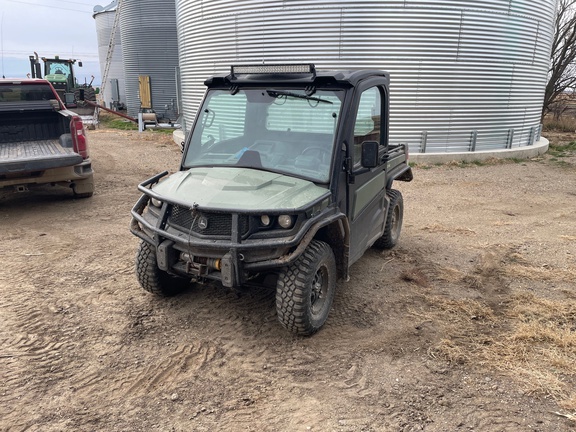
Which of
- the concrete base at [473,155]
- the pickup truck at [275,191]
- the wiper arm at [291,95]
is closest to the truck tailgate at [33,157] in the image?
the pickup truck at [275,191]

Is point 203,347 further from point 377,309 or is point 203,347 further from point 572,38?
point 572,38

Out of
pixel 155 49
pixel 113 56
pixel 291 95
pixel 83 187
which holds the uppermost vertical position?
pixel 113 56

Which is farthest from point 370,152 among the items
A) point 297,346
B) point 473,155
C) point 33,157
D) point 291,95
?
point 473,155

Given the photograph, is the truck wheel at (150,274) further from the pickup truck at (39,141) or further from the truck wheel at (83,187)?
the truck wheel at (83,187)

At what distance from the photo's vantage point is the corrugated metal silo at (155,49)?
21484 mm

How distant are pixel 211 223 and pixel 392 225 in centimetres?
312

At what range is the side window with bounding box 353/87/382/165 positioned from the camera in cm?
426

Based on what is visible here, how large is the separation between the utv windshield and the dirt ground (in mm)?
1344

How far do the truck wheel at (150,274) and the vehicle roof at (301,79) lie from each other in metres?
1.71

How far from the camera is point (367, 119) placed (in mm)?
4551

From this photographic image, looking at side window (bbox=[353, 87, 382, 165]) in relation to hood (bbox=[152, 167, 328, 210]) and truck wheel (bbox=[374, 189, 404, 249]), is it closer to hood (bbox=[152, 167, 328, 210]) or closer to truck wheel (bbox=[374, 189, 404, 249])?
hood (bbox=[152, 167, 328, 210])

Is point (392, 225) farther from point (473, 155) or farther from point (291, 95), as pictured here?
point (473, 155)

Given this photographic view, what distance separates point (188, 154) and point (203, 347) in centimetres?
187

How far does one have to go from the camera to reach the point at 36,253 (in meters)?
5.76
